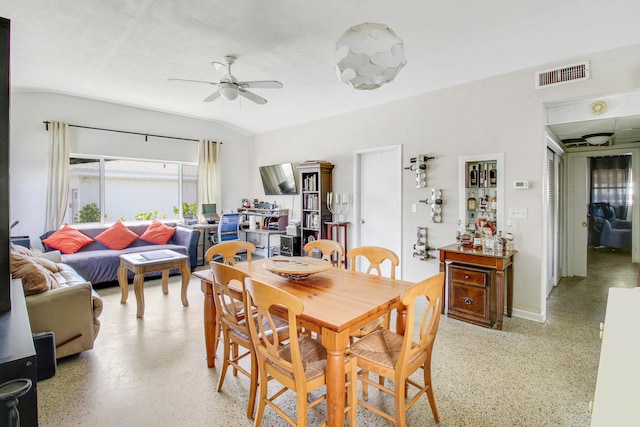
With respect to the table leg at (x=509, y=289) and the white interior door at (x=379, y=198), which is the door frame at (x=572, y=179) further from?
the white interior door at (x=379, y=198)

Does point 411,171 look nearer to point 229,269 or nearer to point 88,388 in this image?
point 229,269

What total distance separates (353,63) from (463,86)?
8.86 feet

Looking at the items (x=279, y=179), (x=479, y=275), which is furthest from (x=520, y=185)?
(x=279, y=179)

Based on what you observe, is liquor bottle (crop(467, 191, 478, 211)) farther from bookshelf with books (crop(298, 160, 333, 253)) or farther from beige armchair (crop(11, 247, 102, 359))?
beige armchair (crop(11, 247, 102, 359))

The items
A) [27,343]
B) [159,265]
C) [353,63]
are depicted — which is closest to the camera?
[27,343]

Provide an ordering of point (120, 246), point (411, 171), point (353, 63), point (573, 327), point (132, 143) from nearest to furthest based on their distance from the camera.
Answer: point (353, 63)
point (573, 327)
point (411, 171)
point (120, 246)
point (132, 143)

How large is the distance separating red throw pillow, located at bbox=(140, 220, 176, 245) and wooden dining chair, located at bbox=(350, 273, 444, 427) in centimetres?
472

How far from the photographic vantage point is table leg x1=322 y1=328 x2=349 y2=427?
1499mm

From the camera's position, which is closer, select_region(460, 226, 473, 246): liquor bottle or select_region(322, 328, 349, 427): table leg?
select_region(322, 328, 349, 427): table leg

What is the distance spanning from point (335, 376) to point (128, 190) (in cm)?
582

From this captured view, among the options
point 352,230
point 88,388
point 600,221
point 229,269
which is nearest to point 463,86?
point 352,230

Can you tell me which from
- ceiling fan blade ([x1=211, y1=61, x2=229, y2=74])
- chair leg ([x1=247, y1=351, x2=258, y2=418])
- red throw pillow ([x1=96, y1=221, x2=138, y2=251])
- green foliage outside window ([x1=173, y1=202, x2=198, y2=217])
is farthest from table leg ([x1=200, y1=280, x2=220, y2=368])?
green foliage outside window ([x1=173, y1=202, x2=198, y2=217])

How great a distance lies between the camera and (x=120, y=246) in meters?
5.08

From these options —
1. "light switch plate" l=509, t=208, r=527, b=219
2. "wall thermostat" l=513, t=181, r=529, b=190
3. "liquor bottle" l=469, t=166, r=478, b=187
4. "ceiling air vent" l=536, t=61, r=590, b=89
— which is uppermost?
"ceiling air vent" l=536, t=61, r=590, b=89
